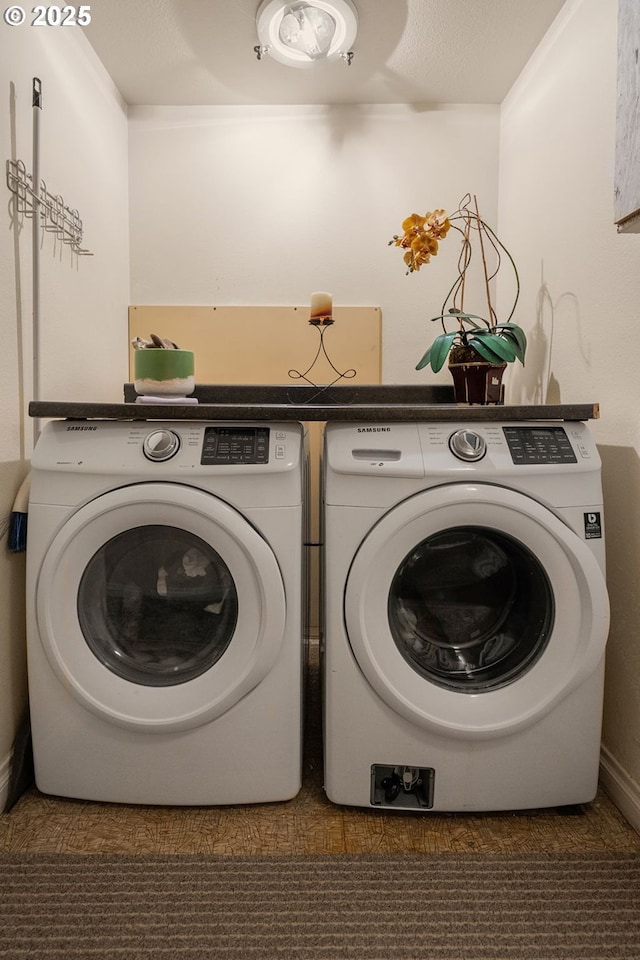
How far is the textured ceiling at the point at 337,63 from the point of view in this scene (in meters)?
1.70

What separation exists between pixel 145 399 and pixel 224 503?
13.8 inches

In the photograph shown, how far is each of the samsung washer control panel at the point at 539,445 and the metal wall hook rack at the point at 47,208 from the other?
1.29 metres

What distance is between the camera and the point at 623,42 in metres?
0.92

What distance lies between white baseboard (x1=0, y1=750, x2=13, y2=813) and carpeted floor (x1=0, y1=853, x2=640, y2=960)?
0.17 meters

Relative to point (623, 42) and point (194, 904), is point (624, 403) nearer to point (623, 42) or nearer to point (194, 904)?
point (623, 42)

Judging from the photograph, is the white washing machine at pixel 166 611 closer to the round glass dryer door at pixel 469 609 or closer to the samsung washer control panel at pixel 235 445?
the samsung washer control panel at pixel 235 445

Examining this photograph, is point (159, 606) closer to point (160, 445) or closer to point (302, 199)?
point (160, 445)

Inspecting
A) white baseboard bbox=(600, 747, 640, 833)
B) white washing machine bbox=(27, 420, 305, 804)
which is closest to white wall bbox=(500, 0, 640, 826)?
white baseboard bbox=(600, 747, 640, 833)

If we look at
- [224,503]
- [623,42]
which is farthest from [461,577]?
[623,42]

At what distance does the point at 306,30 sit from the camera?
5.73ft

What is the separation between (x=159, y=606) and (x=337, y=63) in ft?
6.24

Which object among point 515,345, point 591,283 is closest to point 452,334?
point 515,345

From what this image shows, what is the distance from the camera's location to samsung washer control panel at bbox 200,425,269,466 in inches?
48.8

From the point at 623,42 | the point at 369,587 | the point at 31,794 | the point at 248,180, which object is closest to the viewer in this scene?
the point at 623,42
